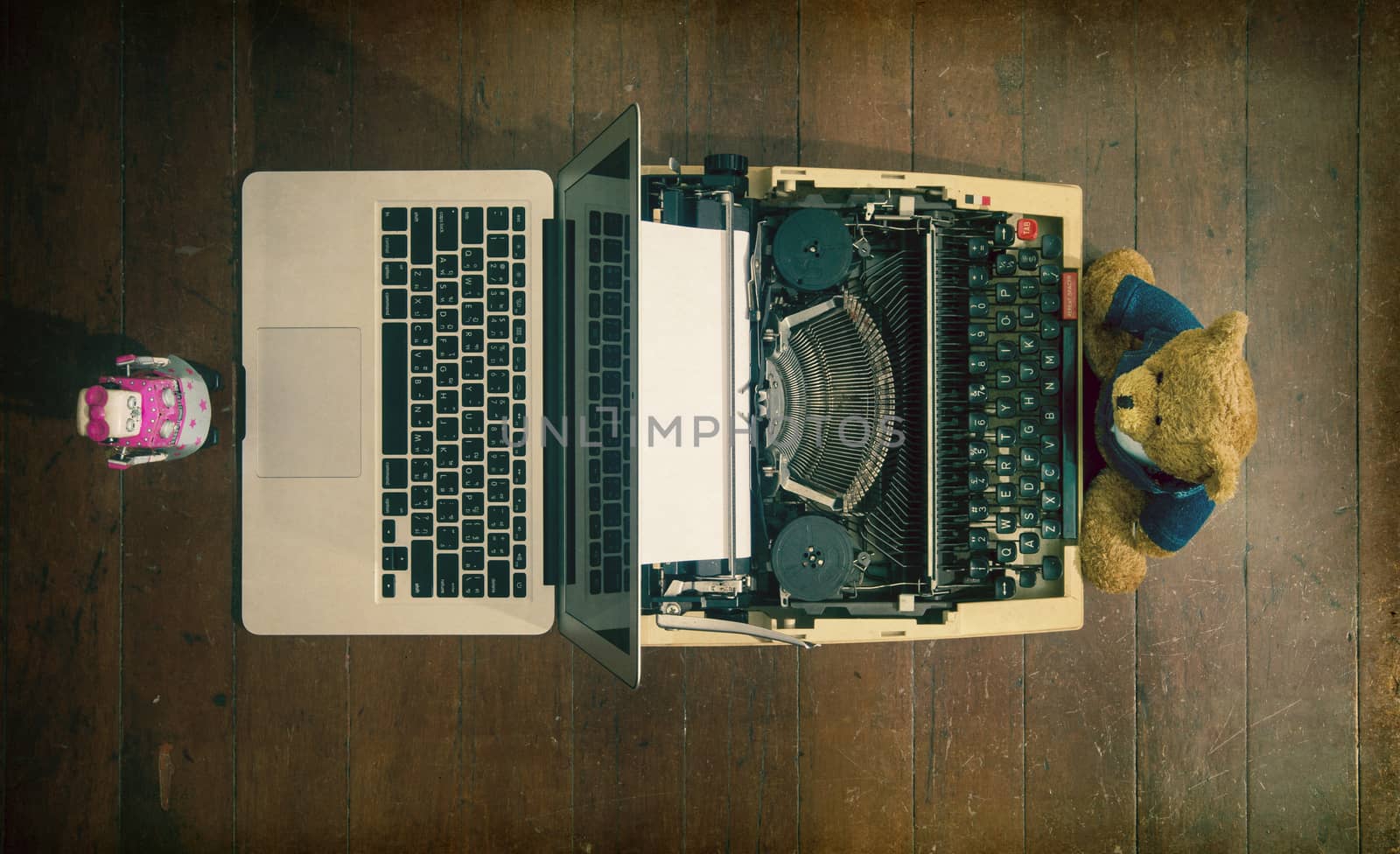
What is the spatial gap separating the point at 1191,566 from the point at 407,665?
5.51 ft

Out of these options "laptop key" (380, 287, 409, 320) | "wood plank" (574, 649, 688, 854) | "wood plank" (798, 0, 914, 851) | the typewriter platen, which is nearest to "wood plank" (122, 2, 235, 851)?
"laptop key" (380, 287, 409, 320)

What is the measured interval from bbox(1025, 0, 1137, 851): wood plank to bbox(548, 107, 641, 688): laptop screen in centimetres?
98

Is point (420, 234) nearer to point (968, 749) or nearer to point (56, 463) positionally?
point (56, 463)

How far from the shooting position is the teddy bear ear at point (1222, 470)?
111 cm

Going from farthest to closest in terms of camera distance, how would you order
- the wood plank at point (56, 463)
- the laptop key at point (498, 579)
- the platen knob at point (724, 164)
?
1. the wood plank at point (56, 463)
2. the laptop key at point (498, 579)
3. the platen knob at point (724, 164)

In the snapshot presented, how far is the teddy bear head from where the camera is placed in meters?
1.12

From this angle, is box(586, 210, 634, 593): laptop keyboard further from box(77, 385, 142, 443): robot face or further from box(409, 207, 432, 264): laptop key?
box(77, 385, 142, 443): robot face

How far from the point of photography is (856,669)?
1586mm

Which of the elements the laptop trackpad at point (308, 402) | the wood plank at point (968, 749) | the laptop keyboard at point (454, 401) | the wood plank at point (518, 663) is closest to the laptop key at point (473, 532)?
the laptop keyboard at point (454, 401)

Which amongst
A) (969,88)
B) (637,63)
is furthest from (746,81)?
(969,88)

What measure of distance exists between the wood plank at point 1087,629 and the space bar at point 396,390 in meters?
1.32

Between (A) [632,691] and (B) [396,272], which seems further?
(A) [632,691]

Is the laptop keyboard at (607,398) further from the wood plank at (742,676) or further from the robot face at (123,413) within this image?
the robot face at (123,413)

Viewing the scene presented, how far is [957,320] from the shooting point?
130 cm
